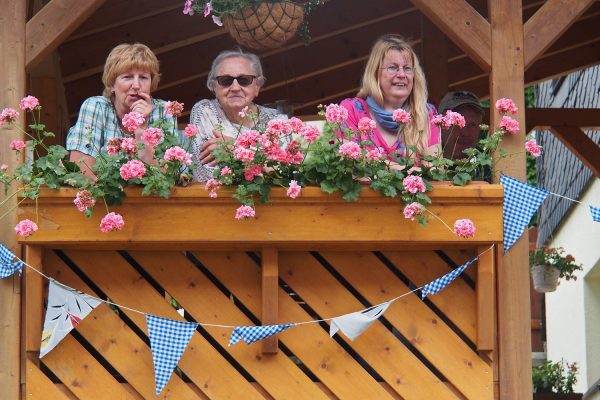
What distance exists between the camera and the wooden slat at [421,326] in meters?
6.48

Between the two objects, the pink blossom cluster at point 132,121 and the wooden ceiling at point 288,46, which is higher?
the wooden ceiling at point 288,46

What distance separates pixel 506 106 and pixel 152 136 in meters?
1.55

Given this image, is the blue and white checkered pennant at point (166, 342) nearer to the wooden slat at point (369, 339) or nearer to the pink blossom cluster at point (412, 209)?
the wooden slat at point (369, 339)

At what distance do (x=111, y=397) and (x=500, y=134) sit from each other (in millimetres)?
2033

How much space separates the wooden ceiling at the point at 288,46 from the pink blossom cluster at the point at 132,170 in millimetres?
2900

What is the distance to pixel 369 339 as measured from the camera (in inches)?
256

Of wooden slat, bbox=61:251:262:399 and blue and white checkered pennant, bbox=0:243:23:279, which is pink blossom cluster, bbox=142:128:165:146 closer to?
wooden slat, bbox=61:251:262:399

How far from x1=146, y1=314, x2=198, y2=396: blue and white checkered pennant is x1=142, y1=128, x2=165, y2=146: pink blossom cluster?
0.74 m

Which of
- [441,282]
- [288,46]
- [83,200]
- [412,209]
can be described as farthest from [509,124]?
[288,46]

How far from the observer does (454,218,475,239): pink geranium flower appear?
622cm

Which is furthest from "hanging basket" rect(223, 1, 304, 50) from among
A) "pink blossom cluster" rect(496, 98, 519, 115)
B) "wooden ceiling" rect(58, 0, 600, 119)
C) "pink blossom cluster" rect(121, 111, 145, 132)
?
"wooden ceiling" rect(58, 0, 600, 119)

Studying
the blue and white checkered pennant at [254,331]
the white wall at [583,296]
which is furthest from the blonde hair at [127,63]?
the white wall at [583,296]

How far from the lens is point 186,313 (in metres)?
6.66

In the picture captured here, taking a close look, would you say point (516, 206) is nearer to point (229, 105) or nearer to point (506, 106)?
point (506, 106)
